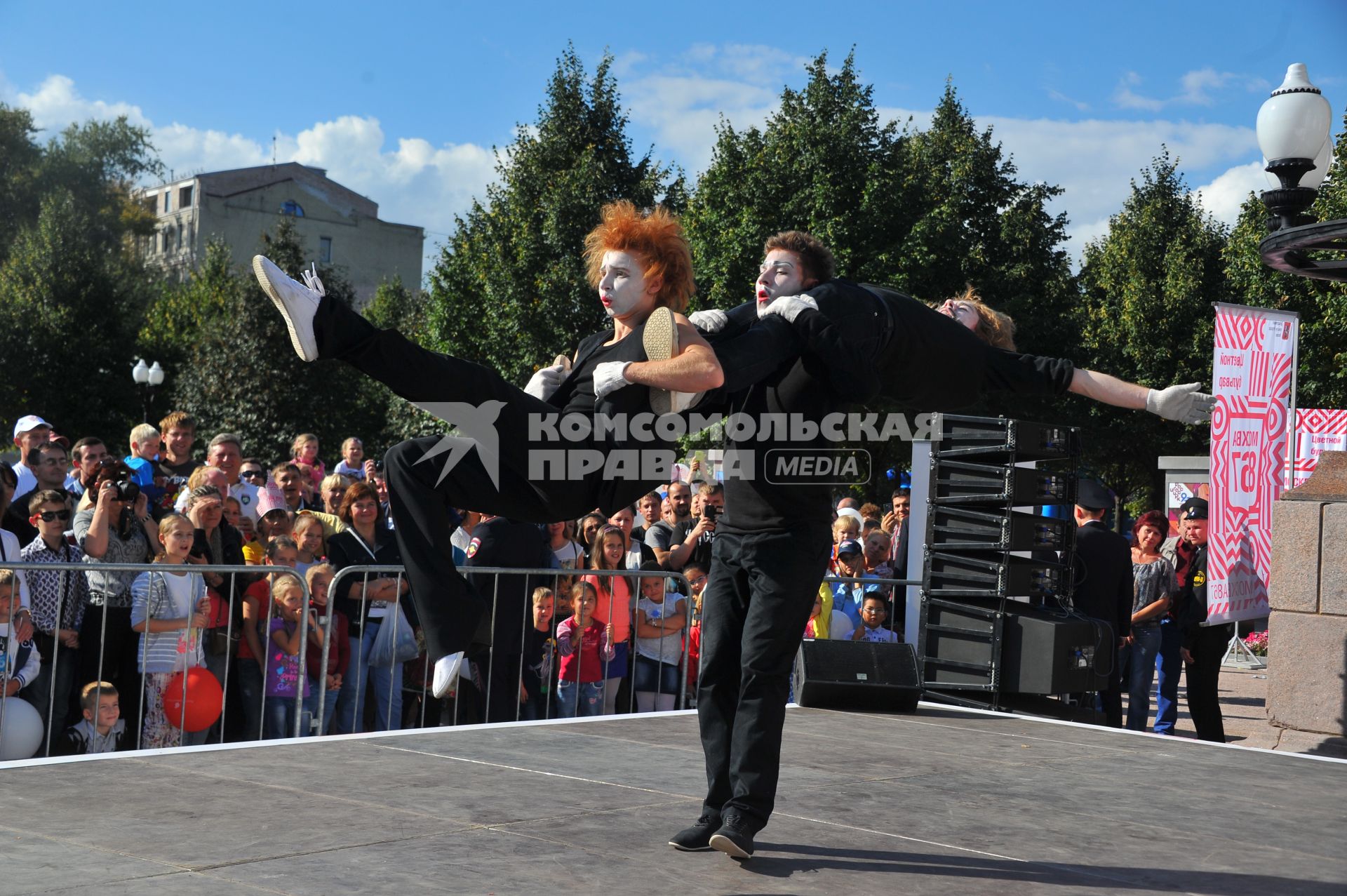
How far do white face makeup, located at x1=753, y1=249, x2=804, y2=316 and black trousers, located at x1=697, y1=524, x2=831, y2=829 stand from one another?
89 centimetres

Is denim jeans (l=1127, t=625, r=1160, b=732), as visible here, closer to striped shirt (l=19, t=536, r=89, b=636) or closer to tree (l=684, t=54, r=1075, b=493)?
striped shirt (l=19, t=536, r=89, b=636)

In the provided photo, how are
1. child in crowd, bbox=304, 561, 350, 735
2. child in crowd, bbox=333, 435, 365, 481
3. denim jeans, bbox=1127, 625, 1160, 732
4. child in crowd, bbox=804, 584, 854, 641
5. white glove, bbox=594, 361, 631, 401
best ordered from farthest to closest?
child in crowd, bbox=333, 435, 365, 481 < denim jeans, bbox=1127, 625, 1160, 732 < child in crowd, bbox=804, 584, 854, 641 < child in crowd, bbox=304, 561, 350, 735 < white glove, bbox=594, 361, 631, 401

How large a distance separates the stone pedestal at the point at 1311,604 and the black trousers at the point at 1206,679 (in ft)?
6.15

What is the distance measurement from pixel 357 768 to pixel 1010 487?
16.7 ft

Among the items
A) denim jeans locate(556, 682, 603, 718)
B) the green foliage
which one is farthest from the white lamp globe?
the green foliage

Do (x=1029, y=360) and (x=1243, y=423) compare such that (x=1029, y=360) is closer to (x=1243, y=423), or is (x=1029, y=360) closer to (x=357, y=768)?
(x=357, y=768)

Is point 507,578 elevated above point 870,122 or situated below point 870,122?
below

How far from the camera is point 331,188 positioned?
7588 centimetres

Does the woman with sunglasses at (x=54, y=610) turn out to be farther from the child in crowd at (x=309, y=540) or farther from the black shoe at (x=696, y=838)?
the black shoe at (x=696, y=838)

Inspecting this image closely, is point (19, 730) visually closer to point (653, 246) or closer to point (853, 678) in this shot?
point (653, 246)

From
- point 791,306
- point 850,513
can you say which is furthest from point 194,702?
point 850,513

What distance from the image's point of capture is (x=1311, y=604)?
316 inches

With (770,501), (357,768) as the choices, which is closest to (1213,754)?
(770,501)

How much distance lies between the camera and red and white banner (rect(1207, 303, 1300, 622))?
30.4 ft
